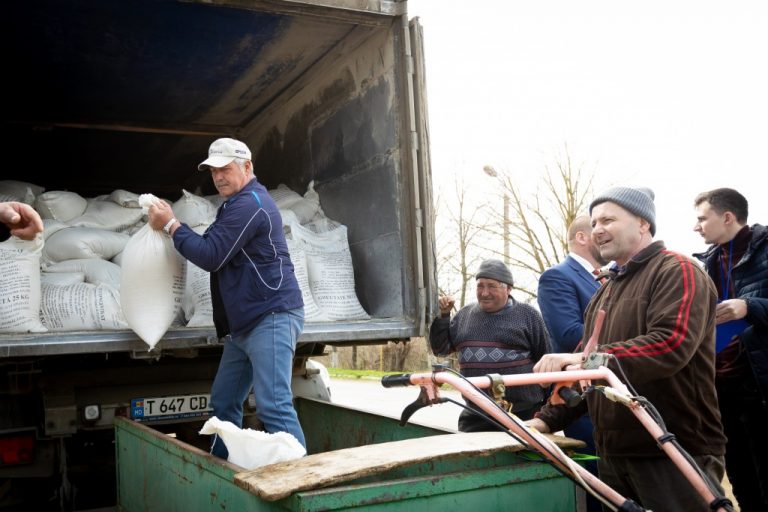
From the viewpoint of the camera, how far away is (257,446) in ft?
7.16

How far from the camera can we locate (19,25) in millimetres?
4062

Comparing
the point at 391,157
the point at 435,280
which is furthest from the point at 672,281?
the point at 391,157

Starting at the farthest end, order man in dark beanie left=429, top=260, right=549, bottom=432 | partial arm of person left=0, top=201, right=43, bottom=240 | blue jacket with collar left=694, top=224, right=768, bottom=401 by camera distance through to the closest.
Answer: man in dark beanie left=429, top=260, right=549, bottom=432, blue jacket with collar left=694, top=224, right=768, bottom=401, partial arm of person left=0, top=201, right=43, bottom=240

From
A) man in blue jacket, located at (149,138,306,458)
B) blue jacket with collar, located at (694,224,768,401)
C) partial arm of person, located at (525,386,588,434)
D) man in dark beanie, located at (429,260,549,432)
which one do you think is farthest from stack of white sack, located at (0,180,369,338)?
blue jacket with collar, located at (694,224,768,401)

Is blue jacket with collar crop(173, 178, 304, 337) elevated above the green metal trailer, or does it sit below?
above

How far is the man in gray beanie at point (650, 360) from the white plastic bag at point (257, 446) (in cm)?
74

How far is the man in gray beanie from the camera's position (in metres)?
2.13

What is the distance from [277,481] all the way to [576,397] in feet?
2.46

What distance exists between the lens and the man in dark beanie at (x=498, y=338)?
3.69 m

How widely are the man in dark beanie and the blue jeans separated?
1.08 metres

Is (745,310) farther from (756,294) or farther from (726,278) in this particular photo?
(726,278)

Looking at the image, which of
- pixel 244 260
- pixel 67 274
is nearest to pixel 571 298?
pixel 244 260

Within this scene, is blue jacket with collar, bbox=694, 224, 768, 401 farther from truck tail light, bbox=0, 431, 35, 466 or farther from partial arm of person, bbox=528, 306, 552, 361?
truck tail light, bbox=0, 431, 35, 466

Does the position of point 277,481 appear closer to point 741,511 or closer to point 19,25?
point 741,511
